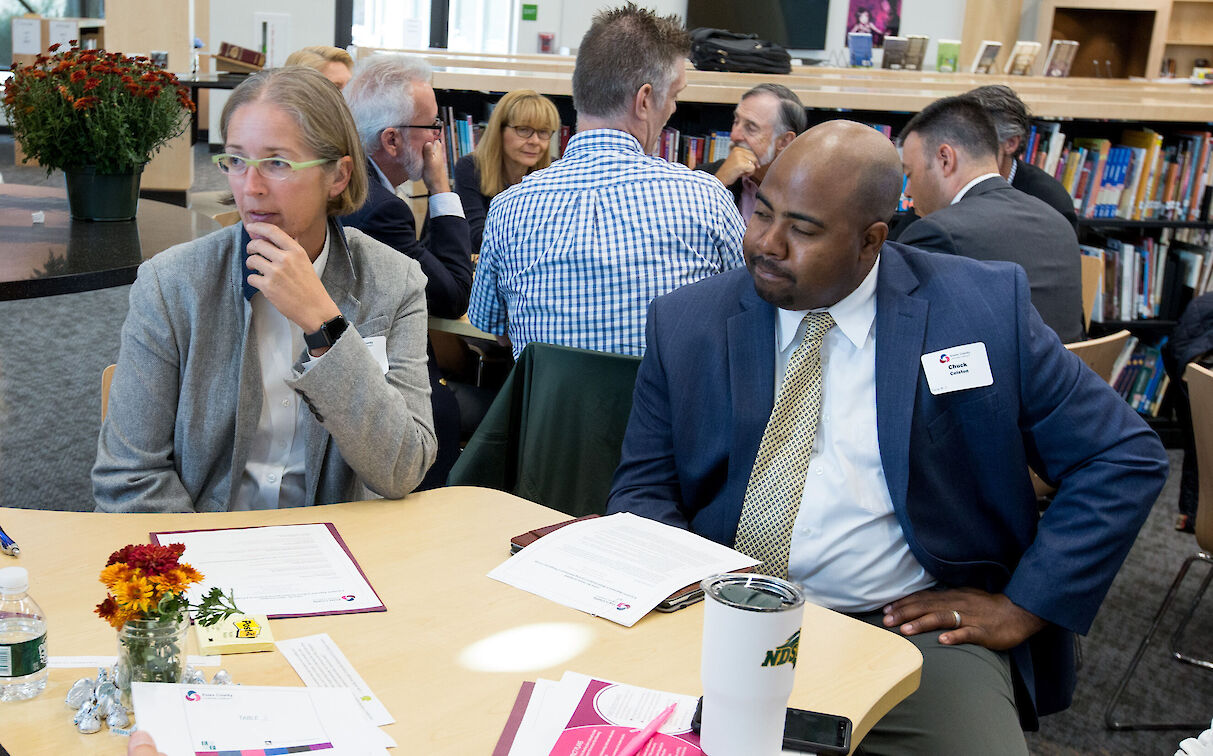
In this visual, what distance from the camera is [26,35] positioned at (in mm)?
8172

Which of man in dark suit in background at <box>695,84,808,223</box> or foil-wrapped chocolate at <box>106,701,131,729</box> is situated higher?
man in dark suit in background at <box>695,84,808,223</box>

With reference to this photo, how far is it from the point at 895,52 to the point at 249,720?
369 inches

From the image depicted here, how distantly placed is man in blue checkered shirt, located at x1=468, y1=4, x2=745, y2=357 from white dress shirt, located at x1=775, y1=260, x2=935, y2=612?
0.77 metres

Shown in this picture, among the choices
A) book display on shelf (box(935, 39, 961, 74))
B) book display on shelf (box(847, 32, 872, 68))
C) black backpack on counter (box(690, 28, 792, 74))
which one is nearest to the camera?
black backpack on counter (box(690, 28, 792, 74))

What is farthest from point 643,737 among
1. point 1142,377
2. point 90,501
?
point 1142,377

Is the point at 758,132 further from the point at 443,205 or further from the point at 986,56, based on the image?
the point at 986,56

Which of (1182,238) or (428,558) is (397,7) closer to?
(1182,238)

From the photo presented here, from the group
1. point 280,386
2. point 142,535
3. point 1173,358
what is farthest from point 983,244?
point 142,535

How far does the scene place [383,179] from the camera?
3.11 metres

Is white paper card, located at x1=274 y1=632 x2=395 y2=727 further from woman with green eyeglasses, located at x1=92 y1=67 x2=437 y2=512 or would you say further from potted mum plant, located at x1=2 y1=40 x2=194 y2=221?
potted mum plant, located at x1=2 y1=40 x2=194 y2=221

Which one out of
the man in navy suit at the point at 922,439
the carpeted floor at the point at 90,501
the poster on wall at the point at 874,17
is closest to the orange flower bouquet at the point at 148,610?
the man in navy suit at the point at 922,439

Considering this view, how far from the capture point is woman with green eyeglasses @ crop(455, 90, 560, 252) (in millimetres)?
4242

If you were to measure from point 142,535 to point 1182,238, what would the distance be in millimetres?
4769

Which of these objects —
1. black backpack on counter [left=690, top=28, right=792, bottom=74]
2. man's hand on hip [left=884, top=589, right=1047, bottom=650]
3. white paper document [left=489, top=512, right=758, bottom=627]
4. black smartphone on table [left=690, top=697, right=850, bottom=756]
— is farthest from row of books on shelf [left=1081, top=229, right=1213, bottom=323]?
black smartphone on table [left=690, top=697, right=850, bottom=756]
